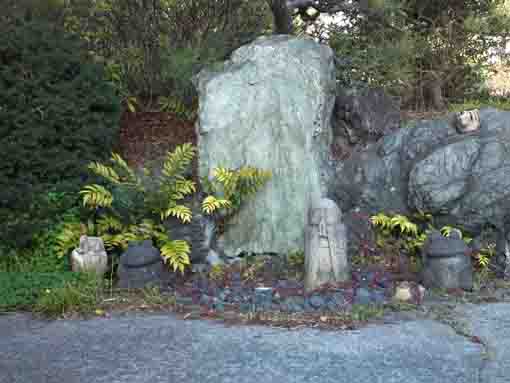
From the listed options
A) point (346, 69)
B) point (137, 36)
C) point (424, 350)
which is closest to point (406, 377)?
point (424, 350)

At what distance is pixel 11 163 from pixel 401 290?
5.09 metres

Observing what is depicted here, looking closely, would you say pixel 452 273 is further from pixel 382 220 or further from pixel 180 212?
pixel 180 212

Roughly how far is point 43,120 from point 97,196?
129cm

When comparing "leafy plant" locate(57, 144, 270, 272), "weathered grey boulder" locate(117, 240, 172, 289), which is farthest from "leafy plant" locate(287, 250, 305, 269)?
"weathered grey boulder" locate(117, 240, 172, 289)

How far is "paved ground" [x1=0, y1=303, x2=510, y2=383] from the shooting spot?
12.7ft

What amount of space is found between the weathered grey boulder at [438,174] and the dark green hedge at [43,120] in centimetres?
361

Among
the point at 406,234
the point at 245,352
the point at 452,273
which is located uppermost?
the point at 406,234

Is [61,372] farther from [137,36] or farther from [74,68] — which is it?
[137,36]

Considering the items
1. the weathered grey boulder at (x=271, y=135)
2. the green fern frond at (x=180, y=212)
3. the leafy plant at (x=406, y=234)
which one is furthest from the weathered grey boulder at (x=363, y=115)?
the green fern frond at (x=180, y=212)

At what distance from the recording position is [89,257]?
6375 millimetres

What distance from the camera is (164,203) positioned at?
22.4 ft

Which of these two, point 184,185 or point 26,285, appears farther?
point 184,185

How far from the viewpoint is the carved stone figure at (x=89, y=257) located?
6.36 meters

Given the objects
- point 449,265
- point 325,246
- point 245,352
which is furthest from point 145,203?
point 449,265
